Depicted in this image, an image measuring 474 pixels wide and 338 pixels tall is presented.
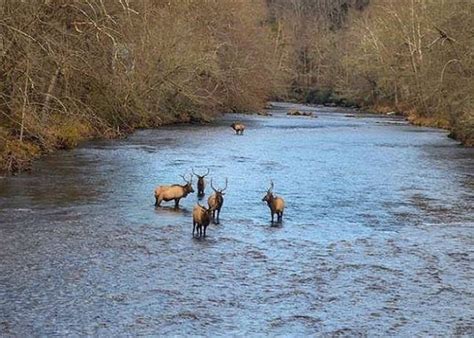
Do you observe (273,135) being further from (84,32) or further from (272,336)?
(272,336)

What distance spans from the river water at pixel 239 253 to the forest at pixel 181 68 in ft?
8.82

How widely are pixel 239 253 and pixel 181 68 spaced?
30558 millimetres

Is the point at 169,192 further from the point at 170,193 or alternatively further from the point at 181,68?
the point at 181,68

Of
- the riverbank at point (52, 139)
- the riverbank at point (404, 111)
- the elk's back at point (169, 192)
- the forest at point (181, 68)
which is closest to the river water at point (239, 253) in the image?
the elk's back at point (169, 192)

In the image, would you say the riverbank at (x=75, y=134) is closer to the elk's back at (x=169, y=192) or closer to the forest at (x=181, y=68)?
the forest at (x=181, y=68)

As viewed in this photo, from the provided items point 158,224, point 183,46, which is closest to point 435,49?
point 183,46

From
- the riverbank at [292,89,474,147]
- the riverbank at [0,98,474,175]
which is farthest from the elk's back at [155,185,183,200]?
the riverbank at [292,89,474,147]

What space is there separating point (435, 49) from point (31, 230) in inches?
1129

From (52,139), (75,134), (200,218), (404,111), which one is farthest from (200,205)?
(404,111)

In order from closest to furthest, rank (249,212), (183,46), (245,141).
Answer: (249,212) → (245,141) → (183,46)

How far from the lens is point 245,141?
33844 millimetres

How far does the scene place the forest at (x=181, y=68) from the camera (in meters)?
21.9

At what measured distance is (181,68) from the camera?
4181 cm

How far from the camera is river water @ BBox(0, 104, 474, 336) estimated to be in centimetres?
898
